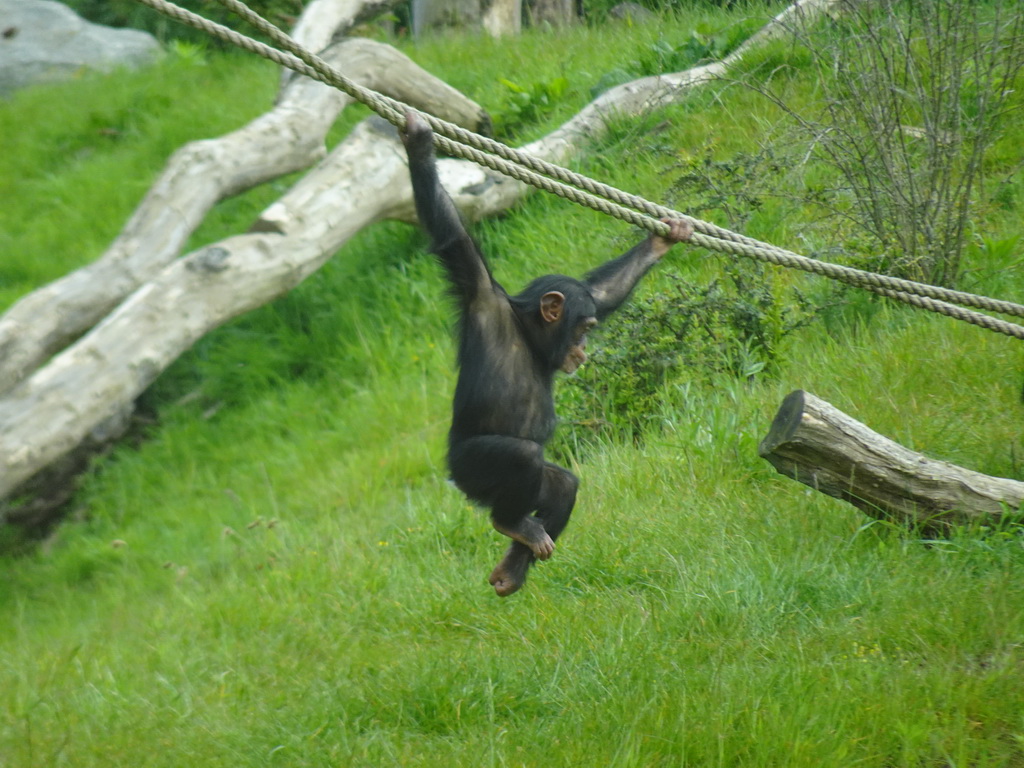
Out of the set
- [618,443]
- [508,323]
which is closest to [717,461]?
[618,443]

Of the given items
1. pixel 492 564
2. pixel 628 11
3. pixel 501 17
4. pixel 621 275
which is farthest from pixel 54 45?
pixel 621 275

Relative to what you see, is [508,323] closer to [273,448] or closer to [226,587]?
[226,587]

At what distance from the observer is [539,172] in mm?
3867

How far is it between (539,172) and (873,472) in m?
1.70

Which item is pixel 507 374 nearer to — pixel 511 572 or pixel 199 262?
pixel 511 572

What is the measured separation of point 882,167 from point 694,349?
1.49m

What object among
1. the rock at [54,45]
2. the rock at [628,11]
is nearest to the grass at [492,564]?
the rock at [628,11]

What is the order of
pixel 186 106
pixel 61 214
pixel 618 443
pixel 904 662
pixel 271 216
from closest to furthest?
pixel 904 662 → pixel 618 443 → pixel 271 216 → pixel 61 214 → pixel 186 106

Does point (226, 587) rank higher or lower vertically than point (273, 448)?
higher

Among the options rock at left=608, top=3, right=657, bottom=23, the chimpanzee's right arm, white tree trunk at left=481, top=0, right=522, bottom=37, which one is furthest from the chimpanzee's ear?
white tree trunk at left=481, top=0, right=522, bottom=37

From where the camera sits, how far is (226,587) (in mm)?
5984

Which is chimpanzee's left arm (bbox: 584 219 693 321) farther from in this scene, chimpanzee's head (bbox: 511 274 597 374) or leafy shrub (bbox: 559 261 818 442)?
leafy shrub (bbox: 559 261 818 442)

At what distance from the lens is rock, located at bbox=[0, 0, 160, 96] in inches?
541

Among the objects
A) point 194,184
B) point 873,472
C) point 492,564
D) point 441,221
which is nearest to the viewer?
point 441,221
